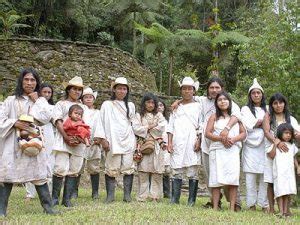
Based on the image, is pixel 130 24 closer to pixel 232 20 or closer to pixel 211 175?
pixel 232 20

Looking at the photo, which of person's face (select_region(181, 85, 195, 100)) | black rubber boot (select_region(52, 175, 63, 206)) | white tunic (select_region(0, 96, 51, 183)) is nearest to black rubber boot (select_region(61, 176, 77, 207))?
black rubber boot (select_region(52, 175, 63, 206))

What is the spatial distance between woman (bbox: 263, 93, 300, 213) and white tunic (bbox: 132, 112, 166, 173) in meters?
2.02

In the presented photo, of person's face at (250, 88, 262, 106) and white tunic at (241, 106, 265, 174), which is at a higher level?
person's face at (250, 88, 262, 106)

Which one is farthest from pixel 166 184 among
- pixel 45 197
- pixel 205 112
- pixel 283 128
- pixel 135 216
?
pixel 45 197

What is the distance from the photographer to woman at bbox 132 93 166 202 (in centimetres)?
860

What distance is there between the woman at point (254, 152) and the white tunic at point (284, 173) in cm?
52

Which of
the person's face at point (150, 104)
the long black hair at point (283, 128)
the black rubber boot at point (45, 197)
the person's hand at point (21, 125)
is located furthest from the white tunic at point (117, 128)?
the long black hair at point (283, 128)

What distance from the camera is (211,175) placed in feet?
24.4

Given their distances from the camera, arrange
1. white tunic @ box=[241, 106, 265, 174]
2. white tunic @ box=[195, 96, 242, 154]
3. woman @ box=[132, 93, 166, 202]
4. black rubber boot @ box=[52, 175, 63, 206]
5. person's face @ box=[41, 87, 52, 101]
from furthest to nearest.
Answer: woman @ box=[132, 93, 166, 202]
person's face @ box=[41, 87, 52, 101]
white tunic @ box=[195, 96, 242, 154]
white tunic @ box=[241, 106, 265, 174]
black rubber boot @ box=[52, 175, 63, 206]

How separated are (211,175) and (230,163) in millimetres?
355

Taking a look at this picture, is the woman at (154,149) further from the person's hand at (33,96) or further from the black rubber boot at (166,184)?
the person's hand at (33,96)

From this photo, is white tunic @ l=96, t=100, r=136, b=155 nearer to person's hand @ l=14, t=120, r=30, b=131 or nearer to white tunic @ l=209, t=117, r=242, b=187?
white tunic @ l=209, t=117, r=242, b=187

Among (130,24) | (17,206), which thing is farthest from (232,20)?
(17,206)

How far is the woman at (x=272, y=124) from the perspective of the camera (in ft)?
24.1
